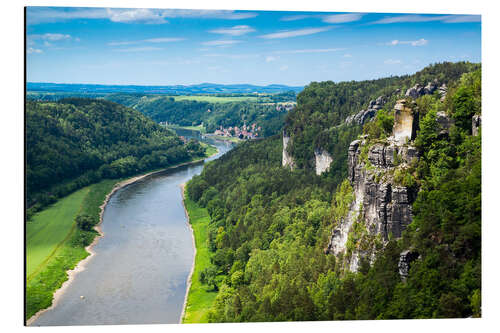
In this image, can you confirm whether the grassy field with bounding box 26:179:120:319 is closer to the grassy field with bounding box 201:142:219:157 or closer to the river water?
the river water

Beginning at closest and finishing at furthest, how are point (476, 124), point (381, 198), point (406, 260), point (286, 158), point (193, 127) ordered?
1. point (406, 260)
2. point (476, 124)
3. point (381, 198)
4. point (286, 158)
5. point (193, 127)

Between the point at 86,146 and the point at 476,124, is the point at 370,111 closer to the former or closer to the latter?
the point at 476,124

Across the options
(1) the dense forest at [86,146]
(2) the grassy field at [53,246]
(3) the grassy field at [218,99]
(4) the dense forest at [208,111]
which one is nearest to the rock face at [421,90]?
(2) the grassy field at [53,246]

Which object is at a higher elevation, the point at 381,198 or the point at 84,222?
the point at 381,198

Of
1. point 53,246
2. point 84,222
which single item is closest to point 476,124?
point 53,246

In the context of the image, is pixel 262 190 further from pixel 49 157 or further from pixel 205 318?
pixel 49 157

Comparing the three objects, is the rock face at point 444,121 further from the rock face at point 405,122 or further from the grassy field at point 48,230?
the grassy field at point 48,230

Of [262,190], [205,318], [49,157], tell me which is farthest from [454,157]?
[49,157]
